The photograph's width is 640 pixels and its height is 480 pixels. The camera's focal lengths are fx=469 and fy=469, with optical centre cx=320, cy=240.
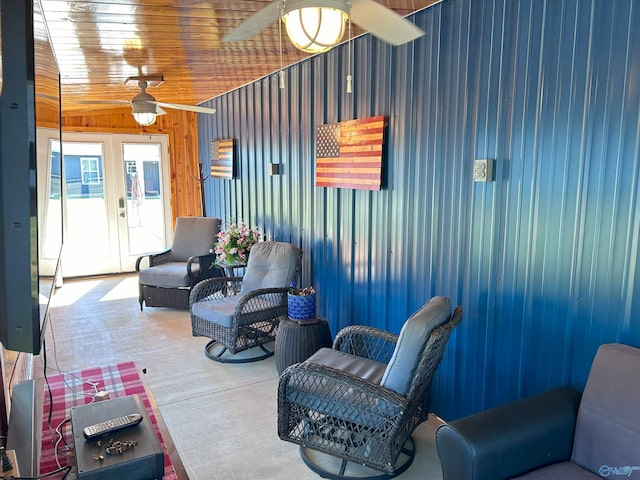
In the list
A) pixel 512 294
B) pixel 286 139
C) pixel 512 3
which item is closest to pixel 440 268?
pixel 512 294

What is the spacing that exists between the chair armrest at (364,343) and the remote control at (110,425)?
135cm

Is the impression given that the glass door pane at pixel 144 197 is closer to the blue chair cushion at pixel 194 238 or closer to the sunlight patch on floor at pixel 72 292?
the sunlight patch on floor at pixel 72 292

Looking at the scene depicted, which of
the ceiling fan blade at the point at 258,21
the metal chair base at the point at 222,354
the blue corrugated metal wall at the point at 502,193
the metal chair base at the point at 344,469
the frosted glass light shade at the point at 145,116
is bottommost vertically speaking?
the metal chair base at the point at 344,469

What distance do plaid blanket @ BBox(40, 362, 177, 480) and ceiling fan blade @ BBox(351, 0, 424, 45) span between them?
1.82 m

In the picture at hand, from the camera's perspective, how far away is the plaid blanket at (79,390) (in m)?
2.12

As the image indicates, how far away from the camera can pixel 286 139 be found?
14.2 feet

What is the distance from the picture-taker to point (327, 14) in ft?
5.32

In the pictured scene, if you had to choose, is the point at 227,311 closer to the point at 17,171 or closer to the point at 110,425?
the point at 110,425

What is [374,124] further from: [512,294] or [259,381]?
[259,381]

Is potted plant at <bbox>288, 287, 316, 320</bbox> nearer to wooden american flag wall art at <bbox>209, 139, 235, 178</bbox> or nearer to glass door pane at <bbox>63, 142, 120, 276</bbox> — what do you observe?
wooden american flag wall art at <bbox>209, 139, 235, 178</bbox>

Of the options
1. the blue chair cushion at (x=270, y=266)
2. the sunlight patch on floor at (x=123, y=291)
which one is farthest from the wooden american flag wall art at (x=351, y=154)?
the sunlight patch on floor at (x=123, y=291)

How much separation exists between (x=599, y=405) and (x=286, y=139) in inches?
130

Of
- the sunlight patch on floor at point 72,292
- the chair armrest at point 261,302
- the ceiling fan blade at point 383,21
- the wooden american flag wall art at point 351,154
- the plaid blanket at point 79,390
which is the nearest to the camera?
the ceiling fan blade at point 383,21

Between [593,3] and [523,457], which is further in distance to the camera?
[593,3]
